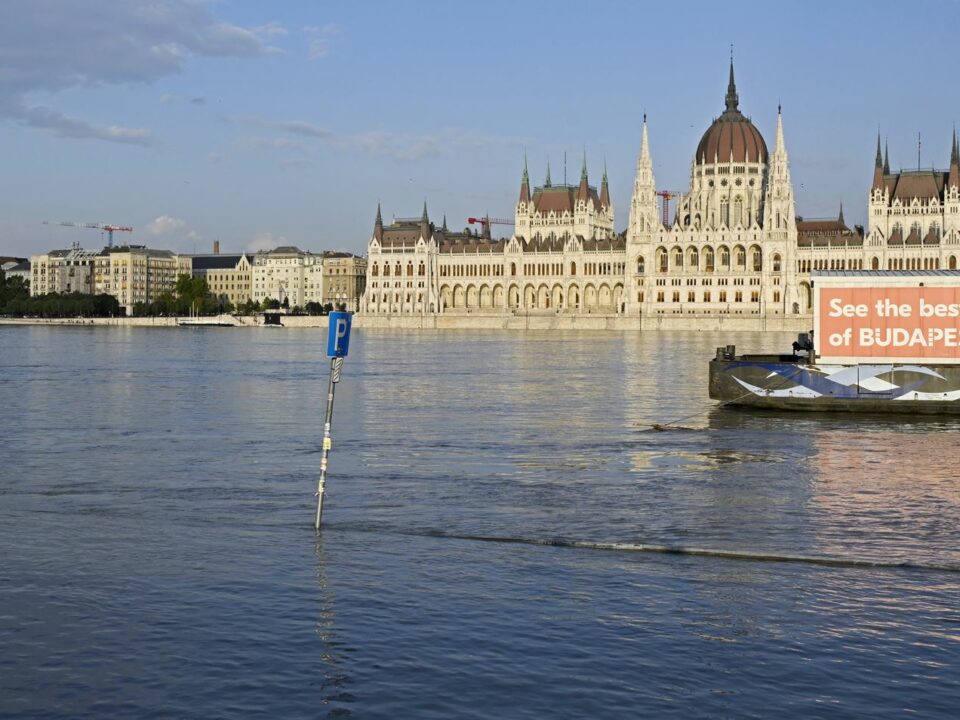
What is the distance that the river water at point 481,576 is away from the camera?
9203 mm

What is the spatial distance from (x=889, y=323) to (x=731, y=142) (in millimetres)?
146550

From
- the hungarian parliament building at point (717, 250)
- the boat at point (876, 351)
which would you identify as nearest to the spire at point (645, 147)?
the hungarian parliament building at point (717, 250)

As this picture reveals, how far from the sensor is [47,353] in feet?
268

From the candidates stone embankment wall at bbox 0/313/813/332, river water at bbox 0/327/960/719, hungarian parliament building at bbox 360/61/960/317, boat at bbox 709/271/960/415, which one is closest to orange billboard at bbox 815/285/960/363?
boat at bbox 709/271/960/415

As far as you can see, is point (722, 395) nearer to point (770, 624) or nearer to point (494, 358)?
point (770, 624)

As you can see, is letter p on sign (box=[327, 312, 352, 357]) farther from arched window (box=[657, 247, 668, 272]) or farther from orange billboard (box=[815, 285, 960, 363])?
arched window (box=[657, 247, 668, 272])

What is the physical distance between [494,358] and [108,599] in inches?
2413

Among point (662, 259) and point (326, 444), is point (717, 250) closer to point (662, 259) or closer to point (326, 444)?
point (662, 259)

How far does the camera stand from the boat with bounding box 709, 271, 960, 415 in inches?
1261

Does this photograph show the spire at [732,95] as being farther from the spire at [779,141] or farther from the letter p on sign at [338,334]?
the letter p on sign at [338,334]

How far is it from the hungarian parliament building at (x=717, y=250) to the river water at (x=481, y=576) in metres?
139

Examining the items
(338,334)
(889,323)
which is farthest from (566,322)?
(338,334)

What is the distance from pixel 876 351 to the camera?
32469 mm

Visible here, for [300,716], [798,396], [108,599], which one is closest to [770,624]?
[300,716]
